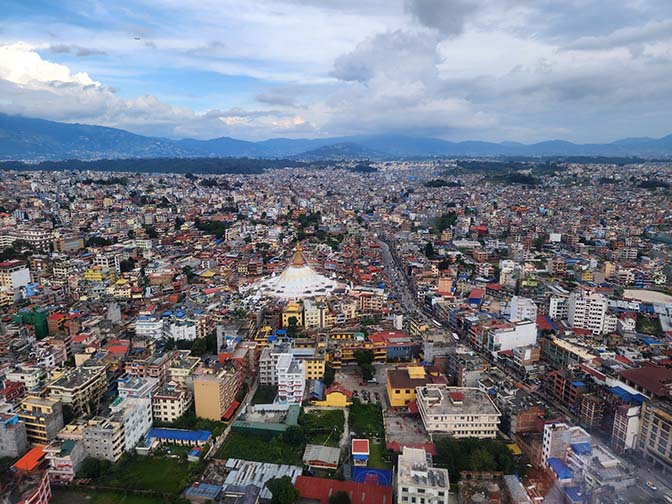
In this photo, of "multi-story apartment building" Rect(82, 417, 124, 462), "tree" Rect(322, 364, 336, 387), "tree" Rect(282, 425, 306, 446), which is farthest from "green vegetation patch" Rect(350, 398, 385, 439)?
"multi-story apartment building" Rect(82, 417, 124, 462)

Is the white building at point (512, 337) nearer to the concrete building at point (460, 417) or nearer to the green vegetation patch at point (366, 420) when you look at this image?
the concrete building at point (460, 417)

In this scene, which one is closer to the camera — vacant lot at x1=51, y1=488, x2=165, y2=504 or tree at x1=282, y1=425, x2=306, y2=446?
vacant lot at x1=51, y1=488, x2=165, y2=504

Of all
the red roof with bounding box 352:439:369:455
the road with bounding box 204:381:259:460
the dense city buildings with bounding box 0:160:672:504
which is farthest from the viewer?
the road with bounding box 204:381:259:460

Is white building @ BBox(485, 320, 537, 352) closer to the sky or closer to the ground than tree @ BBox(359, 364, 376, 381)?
closer to the sky

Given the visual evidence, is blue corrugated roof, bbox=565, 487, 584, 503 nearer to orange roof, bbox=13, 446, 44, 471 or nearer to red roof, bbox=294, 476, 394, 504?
red roof, bbox=294, 476, 394, 504

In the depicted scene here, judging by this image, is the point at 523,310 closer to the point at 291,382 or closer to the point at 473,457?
the point at 473,457

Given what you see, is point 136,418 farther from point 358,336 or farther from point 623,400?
point 623,400

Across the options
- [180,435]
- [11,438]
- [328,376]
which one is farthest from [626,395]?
[11,438]
